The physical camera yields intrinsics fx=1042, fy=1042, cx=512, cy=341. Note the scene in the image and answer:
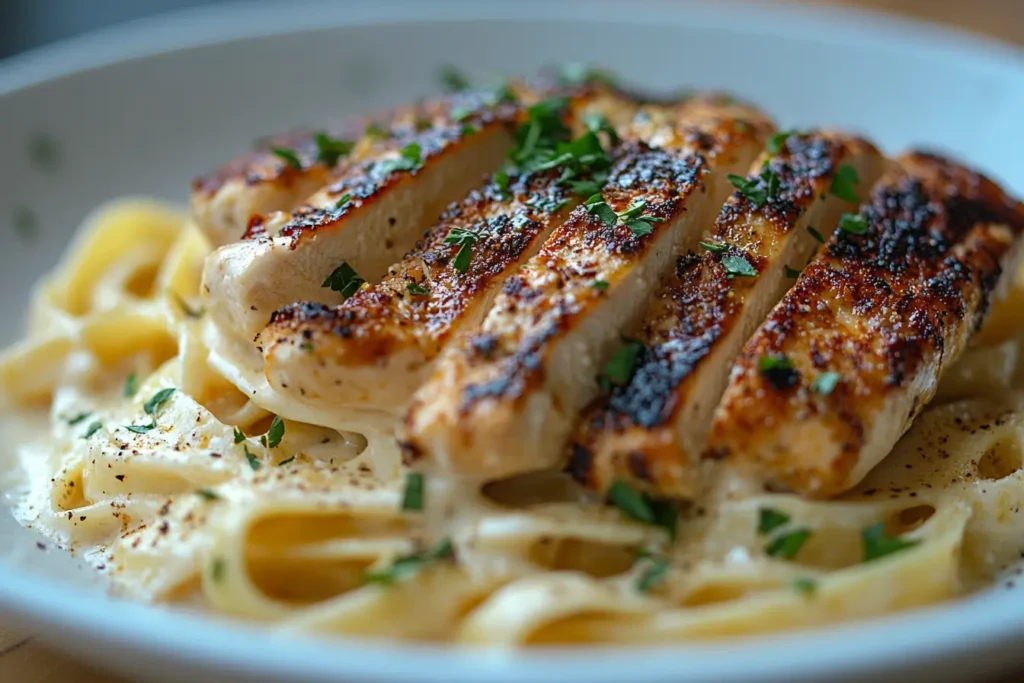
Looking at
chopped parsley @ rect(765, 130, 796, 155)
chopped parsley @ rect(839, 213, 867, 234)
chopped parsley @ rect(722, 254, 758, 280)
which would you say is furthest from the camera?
chopped parsley @ rect(765, 130, 796, 155)

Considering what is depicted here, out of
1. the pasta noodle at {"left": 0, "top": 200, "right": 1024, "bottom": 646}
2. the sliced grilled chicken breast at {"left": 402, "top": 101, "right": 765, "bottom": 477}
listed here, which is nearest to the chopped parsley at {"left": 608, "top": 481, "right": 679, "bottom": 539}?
the pasta noodle at {"left": 0, "top": 200, "right": 1024, "bottom": 646}

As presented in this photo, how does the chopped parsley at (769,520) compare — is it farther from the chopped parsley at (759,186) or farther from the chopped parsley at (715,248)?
the chopped parsley at (759,186)

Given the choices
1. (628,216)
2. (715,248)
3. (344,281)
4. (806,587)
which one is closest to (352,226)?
(344,281)

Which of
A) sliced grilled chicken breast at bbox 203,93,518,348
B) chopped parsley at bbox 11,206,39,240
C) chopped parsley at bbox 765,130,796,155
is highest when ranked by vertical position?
chopped parsley at bbox 765,130,796,155

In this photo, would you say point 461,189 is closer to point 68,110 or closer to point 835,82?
point 68,110

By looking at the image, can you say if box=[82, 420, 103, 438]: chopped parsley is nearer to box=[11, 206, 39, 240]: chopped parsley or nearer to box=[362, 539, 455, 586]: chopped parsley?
box=[362, 539, 455, 586]: chopped parsley

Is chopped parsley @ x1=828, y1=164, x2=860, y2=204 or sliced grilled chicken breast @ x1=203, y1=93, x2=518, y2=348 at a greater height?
chopped parsley @ x1=828, y1=164, x2=860, y2=204

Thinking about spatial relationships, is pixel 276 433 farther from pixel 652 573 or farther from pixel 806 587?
pixel 806 587
